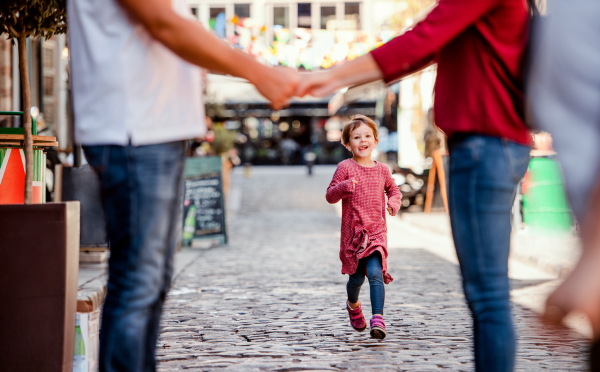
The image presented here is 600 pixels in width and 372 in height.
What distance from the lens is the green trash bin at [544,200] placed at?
945 centimetres

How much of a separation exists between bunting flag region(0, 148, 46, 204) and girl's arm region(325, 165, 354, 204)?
1.72 metres

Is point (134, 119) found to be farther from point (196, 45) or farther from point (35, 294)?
point (35, 294)

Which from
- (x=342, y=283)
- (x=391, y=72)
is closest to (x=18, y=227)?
(x=391, y=72)

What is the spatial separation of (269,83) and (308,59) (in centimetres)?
1577

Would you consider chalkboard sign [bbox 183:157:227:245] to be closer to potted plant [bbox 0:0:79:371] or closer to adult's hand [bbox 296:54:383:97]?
potted plant [bbox 0:0:79:371]

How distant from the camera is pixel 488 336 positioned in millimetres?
2121

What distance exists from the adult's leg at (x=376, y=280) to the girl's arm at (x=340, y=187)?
0.41 metres

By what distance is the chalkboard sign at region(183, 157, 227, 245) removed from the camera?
10375 millimetres

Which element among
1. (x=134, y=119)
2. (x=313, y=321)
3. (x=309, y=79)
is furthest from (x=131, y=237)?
(x=313, y=321)

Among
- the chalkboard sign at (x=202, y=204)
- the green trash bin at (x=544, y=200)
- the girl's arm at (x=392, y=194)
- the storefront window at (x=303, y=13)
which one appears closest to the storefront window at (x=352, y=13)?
the storefront window at (x=303, y=13)

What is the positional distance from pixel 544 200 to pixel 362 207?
19.5 feet

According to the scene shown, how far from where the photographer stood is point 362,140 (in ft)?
14.8

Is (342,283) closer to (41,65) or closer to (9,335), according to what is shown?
(9,335)

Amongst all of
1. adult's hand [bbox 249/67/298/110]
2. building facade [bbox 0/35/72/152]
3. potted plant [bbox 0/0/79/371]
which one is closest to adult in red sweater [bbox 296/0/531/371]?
adult's hand [bbox 249/67/298/110]
